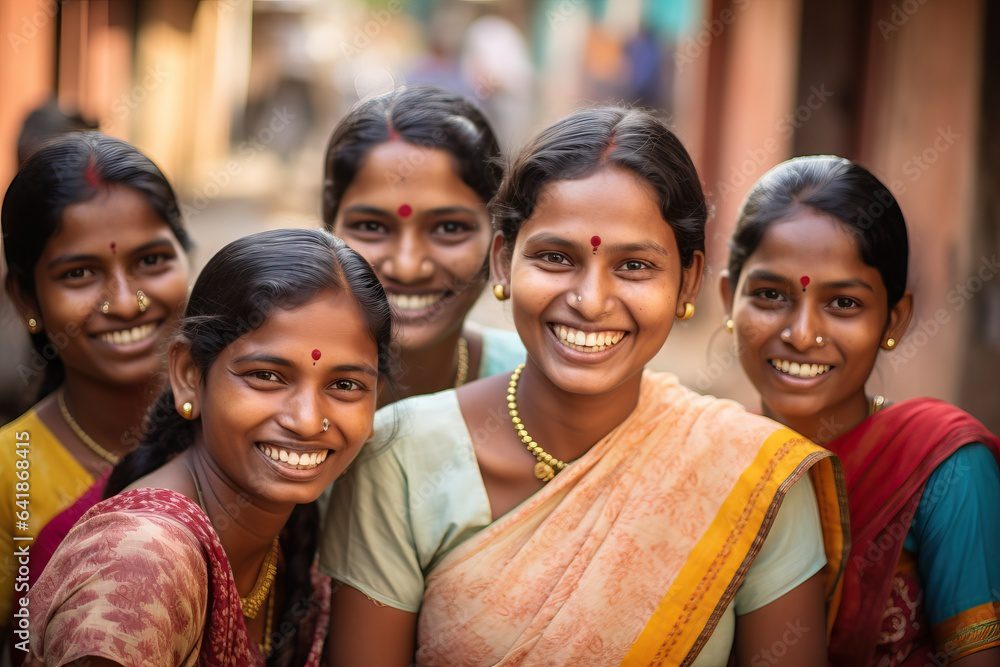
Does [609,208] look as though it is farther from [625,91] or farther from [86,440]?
[625,91]

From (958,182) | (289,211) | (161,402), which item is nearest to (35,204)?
(161,402)

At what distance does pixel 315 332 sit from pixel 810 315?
4.86 ft

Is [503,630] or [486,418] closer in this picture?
[503,630]

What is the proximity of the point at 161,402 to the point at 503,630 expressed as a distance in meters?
1.13

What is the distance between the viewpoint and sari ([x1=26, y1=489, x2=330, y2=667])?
79.8 inches

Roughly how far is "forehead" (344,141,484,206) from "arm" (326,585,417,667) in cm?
137

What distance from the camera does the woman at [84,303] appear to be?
3.12 metres

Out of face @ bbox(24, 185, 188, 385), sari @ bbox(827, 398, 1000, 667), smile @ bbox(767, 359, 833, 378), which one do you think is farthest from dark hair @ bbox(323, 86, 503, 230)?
sari @ bbox(827, 398, 1000, 667)

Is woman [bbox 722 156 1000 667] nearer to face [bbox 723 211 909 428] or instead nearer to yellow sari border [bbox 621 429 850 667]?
face [bbox 723 211 909 428]

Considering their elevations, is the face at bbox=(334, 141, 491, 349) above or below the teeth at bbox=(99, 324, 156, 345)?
above

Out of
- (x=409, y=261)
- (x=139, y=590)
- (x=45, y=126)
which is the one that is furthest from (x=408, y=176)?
(x=45, y=126)

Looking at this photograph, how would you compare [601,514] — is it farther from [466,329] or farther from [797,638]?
[466,329]

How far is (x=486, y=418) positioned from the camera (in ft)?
9.57

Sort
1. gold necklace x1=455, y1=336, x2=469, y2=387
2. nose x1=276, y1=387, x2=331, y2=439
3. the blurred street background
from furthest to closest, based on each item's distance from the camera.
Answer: the blurred street background, gold necklace x1=455, y1=336, x2=469, y2=387, nose x1=276, y1=387, x2=331, y2=439
